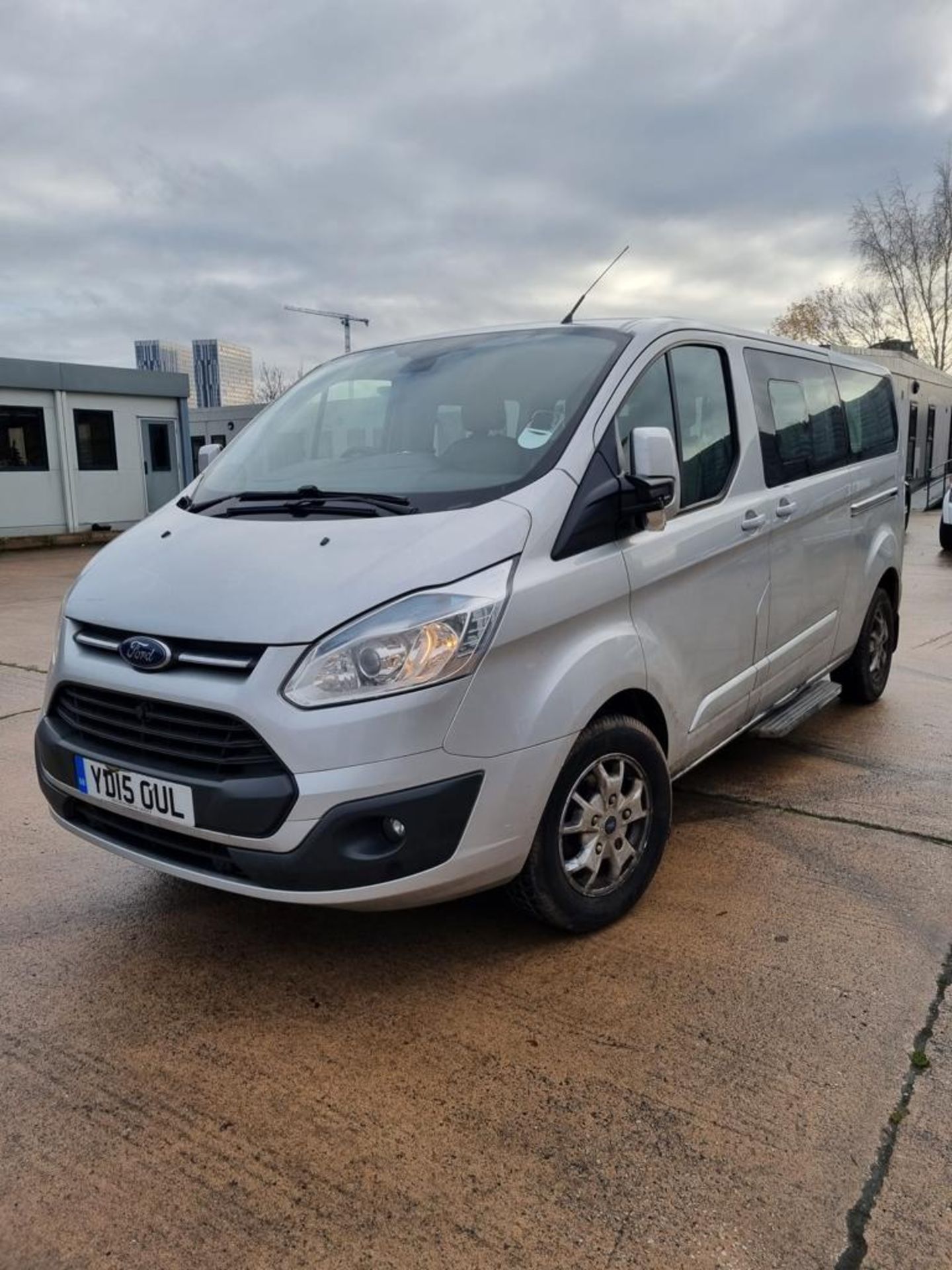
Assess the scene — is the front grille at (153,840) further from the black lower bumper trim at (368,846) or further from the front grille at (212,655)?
the front grille at (212,655)

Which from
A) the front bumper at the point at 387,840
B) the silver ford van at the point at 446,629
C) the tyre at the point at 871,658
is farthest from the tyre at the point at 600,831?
the tyre at the point at 871,658

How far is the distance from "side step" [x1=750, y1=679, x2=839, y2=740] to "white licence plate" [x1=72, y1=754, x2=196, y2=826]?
8.31 ft

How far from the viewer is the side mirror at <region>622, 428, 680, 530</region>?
2859 millimetres

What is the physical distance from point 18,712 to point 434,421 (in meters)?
3.98

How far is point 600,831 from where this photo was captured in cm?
292

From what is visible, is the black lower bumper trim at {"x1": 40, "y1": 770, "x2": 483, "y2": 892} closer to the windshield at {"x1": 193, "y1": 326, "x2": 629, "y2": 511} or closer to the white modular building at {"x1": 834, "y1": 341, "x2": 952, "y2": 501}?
the windshield at {"x1": 193, "y1": 326, "x2": 629, "y2": 511}

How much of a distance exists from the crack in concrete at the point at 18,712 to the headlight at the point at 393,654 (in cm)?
421

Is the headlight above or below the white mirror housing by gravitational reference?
below

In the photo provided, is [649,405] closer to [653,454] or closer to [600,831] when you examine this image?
[653,454]

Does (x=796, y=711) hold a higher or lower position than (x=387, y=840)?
lower

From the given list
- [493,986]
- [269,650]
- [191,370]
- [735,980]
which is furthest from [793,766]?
[191,370]

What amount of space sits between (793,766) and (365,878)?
2905 mm

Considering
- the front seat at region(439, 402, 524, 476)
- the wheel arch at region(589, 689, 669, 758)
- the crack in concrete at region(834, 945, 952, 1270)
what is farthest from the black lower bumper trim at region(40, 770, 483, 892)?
the crack in concrete at region(834, 945, 952, 1270)

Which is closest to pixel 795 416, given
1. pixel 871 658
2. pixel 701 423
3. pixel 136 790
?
pixel 701 423
